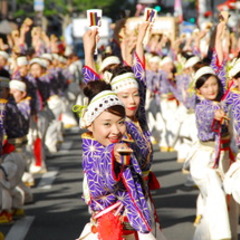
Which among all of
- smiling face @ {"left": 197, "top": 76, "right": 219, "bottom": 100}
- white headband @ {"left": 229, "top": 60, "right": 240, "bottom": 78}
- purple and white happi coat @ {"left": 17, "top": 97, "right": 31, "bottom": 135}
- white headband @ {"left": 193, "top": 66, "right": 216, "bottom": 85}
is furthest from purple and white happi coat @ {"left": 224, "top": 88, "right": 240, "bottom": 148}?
purple and white happi coat @ {"left": 17, "top": 97, "right": 31, "bottom": 135}

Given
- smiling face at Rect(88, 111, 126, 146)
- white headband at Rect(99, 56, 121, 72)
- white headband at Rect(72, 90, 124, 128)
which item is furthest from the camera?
white headband at Rect(99, 56, 121, 72)

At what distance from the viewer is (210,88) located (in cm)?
991

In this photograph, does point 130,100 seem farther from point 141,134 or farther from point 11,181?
point 11,181

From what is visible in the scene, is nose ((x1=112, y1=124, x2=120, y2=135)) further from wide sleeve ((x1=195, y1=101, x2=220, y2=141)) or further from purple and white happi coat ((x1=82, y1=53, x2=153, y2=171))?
wide sleeve ((x1=195, y1=101, x2=220, y2=141))

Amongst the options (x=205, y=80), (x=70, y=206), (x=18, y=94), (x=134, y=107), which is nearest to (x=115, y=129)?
(x=134, y=107)

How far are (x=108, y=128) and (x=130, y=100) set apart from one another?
3.82ft

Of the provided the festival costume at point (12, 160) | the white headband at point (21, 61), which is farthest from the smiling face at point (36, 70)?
the festival costume at point (12, 160)

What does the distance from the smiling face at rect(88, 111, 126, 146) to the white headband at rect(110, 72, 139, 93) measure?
117 centimetres

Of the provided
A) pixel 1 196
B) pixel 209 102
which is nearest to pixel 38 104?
pixel 1 196

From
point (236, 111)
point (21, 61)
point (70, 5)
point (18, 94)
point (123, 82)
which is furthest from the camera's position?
point (70, 5)

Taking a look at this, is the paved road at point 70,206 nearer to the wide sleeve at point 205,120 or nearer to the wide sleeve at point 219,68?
the wide sleeve at point 205,120

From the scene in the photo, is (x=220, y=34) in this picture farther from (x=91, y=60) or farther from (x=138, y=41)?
(x=91, y=60)

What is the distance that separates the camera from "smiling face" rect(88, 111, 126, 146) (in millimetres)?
6789

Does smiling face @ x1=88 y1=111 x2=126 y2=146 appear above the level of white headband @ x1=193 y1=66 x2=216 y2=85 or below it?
above
